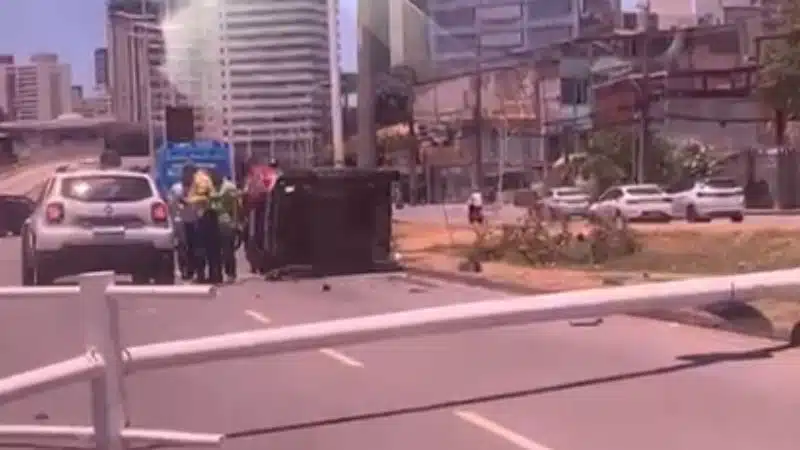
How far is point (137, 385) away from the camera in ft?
30.7

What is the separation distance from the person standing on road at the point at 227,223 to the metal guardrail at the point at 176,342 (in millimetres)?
13367

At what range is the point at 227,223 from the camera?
2269 cm

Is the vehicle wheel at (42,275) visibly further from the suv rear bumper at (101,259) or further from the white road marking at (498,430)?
the white road marking at (498,430)

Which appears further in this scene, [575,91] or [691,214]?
[575,91]

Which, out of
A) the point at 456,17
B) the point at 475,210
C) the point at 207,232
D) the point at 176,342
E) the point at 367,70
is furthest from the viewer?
the point at 456,17

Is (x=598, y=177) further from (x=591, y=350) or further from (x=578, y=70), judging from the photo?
(x=591, y=350)

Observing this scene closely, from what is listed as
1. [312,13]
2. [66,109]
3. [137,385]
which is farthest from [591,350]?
[66,109]

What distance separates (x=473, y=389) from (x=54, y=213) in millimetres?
11805

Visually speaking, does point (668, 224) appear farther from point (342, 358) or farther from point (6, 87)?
point (342, 358)

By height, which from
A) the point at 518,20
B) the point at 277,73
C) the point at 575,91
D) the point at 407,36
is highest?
the point at 518,20

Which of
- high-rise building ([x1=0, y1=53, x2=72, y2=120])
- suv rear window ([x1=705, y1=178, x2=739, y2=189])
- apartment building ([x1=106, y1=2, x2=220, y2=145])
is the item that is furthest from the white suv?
suv rear window ([x1=705, y1=178, x2=739, y2=189])

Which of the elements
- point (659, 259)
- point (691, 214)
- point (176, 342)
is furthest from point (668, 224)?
point (176, 342)

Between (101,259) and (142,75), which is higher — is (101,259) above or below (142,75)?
below

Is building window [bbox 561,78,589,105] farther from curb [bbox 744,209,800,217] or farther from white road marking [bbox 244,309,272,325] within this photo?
white road marking [bbox 244,309,272,325]
